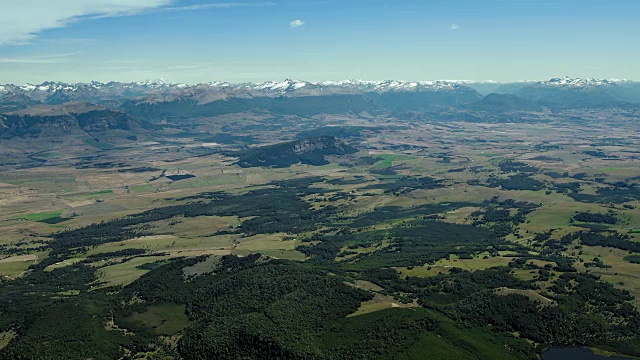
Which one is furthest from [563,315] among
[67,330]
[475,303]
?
[67,330]

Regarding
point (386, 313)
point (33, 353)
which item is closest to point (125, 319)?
point (33, 353)

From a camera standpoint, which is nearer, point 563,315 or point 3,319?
Result: point 563,315

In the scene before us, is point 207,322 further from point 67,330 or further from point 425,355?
point 425,355

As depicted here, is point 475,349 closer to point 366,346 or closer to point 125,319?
point 366,346

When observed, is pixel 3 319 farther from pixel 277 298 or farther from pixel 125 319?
pixel 277 298

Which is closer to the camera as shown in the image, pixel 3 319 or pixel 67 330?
pixel 67 330

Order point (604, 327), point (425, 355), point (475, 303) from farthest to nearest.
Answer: point (475, 303)
point (604, 327)
point (425, 355)

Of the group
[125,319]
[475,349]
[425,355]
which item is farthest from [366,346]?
[125,319]

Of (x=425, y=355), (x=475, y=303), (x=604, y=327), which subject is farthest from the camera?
(x=475, y=303)
